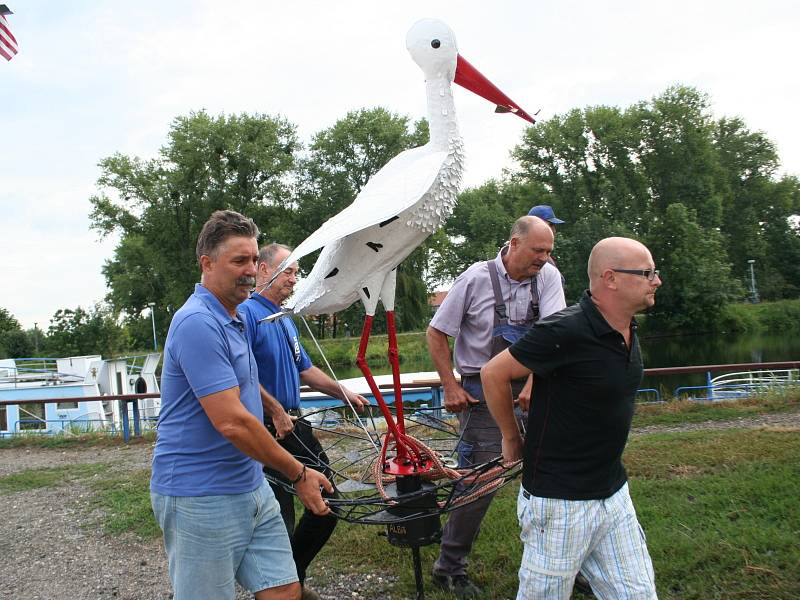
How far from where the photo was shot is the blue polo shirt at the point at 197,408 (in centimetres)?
204

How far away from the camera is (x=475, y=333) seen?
347 centimetres

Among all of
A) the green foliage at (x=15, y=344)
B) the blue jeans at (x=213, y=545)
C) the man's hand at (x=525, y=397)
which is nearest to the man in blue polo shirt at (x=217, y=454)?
the blue jeans at (x=213, y=545)

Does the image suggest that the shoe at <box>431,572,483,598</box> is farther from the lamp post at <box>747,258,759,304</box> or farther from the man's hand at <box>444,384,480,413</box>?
the lamp post at <box>747,258,759,304</box>

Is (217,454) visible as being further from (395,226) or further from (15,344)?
(15,344)

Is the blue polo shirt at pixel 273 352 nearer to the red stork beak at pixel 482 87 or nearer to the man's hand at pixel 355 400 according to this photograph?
the man's hand at pixel 355 400

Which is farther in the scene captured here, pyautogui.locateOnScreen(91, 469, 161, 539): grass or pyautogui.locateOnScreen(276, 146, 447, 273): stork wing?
pyautogui.locateOnScreen(91, 469, 161, 539): grass

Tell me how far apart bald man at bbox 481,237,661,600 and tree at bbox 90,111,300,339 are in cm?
2627

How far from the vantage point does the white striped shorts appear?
2.08m

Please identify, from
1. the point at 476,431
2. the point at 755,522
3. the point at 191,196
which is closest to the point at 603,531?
the point at 476,431

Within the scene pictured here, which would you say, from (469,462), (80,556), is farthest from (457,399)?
(80,556)

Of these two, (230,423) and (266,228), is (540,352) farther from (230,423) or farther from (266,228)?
(266,228)

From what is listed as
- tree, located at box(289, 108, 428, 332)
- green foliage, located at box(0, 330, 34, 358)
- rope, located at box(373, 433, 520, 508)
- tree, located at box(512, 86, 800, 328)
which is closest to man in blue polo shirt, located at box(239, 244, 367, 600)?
rope, located at box(373, 433, 520, 508)

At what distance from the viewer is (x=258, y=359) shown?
3.34 metres

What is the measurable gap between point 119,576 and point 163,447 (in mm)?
2762
